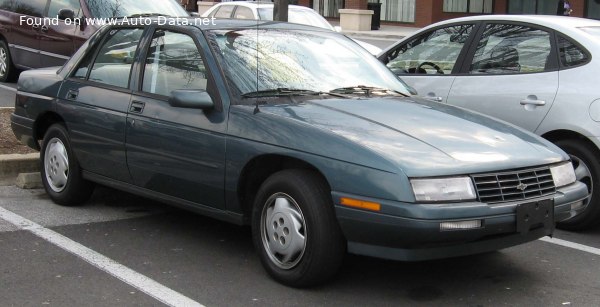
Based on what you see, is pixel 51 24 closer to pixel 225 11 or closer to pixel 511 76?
pixel 225 11

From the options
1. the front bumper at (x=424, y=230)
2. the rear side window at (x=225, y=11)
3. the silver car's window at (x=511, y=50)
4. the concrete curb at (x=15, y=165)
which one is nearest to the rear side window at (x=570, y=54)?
the silver car's window at (x=511, y=50)

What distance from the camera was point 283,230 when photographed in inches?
193

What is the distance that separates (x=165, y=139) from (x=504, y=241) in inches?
91.4

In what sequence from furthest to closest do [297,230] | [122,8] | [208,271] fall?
[122,8] < [208,271] < [297,230]

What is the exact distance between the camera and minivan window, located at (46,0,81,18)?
1202 cm

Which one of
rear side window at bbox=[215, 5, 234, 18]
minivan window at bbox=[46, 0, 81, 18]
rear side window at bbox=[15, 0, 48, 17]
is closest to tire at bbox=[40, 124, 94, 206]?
minivan window at bbox=[46, 0, 81, 18]

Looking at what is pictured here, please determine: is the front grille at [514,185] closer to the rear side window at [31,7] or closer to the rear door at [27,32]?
the rear door at [27,32]

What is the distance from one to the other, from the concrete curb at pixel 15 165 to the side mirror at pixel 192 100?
8.92ft

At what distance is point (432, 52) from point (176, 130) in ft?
10.2

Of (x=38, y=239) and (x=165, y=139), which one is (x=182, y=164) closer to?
(x=165, y=139)

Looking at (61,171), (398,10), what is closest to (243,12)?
(61,171)

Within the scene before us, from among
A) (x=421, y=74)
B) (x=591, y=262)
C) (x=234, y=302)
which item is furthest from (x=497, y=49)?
(x=234, y=302)

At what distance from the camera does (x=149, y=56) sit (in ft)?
20.0

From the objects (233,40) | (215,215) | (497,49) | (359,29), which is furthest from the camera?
(359,29)
